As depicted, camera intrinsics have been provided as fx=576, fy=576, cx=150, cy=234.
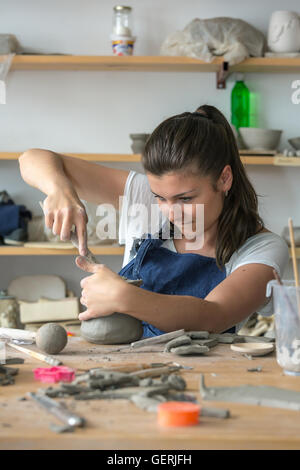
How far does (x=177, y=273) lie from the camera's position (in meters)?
1.68

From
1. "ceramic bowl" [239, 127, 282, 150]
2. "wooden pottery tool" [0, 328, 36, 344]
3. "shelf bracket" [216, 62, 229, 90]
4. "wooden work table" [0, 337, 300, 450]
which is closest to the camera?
"wooden work table" [0, 337, 300, 450]

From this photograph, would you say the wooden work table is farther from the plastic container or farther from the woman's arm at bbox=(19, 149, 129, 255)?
the plastic container

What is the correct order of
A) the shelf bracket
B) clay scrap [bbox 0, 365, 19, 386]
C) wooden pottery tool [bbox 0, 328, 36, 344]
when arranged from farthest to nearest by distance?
the shelf bracket → wooden pottery tool [bbox 0, 328, 36, 344] → clay scrap [bbox 0, 365, 19, 386]

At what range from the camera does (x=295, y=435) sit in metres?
0.78

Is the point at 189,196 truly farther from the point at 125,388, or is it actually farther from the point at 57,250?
the point at 57,250

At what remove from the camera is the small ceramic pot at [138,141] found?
3057 millimetres

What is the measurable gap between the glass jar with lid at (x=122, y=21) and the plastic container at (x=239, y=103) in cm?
66

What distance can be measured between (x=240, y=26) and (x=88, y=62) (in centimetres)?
83

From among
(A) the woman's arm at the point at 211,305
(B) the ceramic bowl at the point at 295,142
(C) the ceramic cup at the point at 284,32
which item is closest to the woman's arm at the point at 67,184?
(A) the woman's arm at the point at 211,305

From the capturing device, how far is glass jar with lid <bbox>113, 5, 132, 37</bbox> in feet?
10.1

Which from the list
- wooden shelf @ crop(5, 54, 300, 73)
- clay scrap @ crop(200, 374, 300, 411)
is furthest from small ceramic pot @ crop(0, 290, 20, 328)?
clay scrap @ crop(200, 374, 300, 411)

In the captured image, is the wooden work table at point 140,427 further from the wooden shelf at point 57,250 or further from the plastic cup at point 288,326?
the wooden shelf at point 57,250

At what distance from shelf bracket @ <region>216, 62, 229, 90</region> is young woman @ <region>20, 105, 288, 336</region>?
133cm

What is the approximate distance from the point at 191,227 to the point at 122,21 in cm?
188
